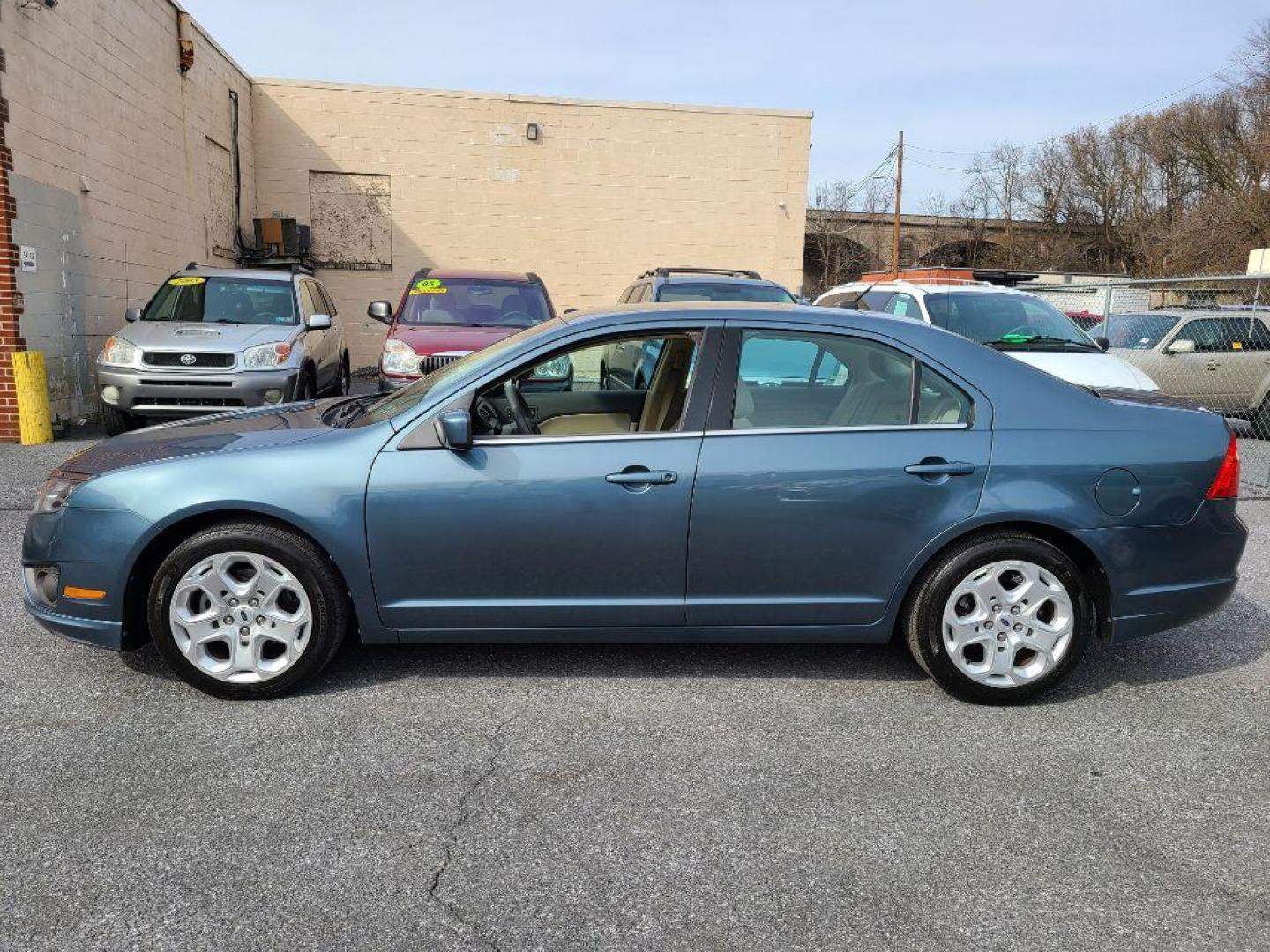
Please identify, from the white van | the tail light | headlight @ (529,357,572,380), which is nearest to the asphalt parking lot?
the tail light

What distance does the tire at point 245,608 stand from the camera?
3.68 meters

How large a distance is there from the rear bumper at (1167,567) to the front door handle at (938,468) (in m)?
0.52

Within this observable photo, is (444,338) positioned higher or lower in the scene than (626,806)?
higher

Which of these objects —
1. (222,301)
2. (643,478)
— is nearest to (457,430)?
(643,478)

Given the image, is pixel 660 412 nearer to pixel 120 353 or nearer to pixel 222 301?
pixel 120 353

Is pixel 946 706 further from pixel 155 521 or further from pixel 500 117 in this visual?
pixel 500 117

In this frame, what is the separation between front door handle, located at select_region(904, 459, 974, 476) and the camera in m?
3.75

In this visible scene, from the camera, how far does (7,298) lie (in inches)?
376

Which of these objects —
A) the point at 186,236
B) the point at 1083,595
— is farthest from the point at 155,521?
the point at 186,236

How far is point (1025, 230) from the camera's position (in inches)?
2181

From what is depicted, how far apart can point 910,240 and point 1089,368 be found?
46568mm

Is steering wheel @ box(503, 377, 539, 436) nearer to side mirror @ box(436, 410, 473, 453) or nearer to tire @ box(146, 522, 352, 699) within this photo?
side mirror @ box(436, 410, 473, 453)

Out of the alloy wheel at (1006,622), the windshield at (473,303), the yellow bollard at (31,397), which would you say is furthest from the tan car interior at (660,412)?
the yellow bollard at (31,397)

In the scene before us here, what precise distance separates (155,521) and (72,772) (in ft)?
3.01
